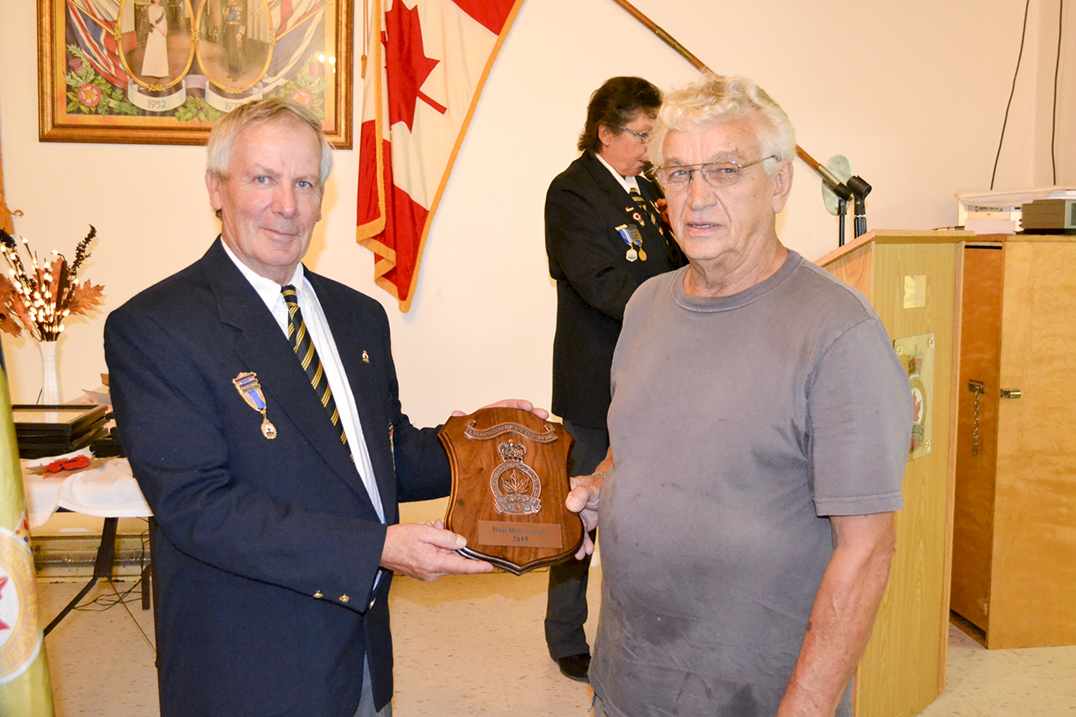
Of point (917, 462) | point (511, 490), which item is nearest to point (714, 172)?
point (511, 490)

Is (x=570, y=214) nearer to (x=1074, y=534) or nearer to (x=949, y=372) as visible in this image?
(x=949, y=372)

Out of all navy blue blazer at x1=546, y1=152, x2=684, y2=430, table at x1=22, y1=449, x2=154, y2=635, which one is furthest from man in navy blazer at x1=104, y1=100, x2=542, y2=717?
navy blue blazer at x1=546, y1=152, x2=684, y2=430

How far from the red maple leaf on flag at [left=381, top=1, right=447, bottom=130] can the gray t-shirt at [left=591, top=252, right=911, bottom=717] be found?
2.74 metres

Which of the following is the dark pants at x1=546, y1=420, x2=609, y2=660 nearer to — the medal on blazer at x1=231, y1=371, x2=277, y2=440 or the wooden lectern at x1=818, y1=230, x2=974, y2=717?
the wooden lectern at x1=818, y1=230, x2=974, y2=717

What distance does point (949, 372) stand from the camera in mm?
2861

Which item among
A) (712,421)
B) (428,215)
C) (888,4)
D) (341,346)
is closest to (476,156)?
(428,215)

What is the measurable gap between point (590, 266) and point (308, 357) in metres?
1.42

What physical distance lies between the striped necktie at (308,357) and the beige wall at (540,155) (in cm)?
244

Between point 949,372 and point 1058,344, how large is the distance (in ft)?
2.77

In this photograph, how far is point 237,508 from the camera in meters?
1.41

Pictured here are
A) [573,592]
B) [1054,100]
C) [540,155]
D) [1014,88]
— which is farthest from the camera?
[1014,88]

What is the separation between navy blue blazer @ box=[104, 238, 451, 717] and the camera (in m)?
1.41

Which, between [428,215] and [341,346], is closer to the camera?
[341,346]

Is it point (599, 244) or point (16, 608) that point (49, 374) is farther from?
point (16, 608)
